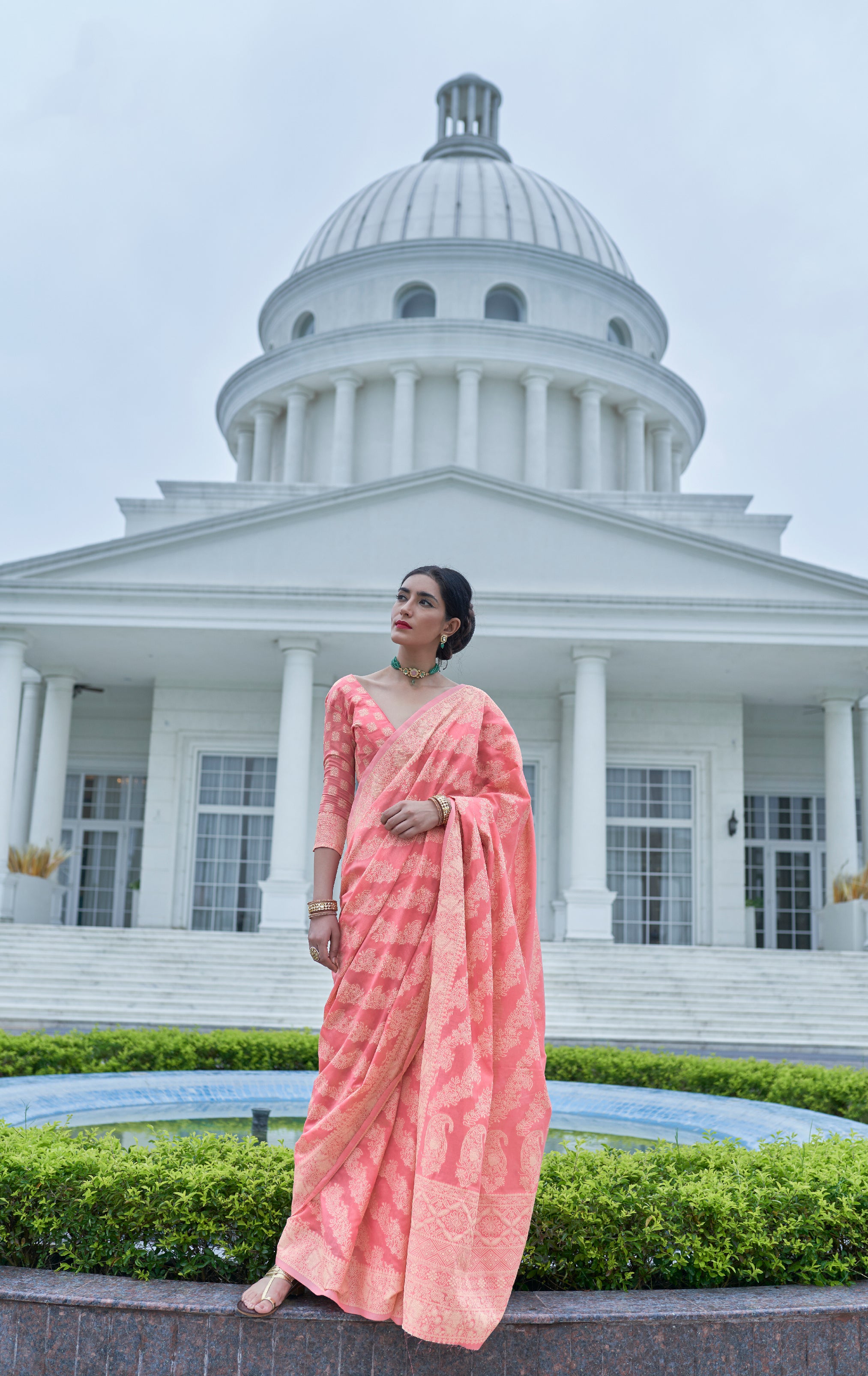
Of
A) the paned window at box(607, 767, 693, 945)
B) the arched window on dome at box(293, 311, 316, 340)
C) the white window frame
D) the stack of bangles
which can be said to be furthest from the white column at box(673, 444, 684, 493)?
the stack of bangles

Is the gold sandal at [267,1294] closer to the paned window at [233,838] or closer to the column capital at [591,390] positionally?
the paned window at [233,838]

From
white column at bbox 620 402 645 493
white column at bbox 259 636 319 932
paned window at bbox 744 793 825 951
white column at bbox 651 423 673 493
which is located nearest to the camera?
white column at bbox 259 636 319 932

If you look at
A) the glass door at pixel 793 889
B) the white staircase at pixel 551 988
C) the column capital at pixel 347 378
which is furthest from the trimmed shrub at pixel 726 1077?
the column capital at pixel 347 378

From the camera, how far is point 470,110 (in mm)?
39688

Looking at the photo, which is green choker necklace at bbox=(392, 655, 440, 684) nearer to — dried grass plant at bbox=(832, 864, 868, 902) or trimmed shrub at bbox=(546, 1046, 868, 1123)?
trimmed shrub at bbox=(546, 1046, 868, 1123)

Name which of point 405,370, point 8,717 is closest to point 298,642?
point 8,717

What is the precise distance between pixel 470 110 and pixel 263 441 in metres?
16.1

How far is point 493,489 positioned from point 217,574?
470 centimetres

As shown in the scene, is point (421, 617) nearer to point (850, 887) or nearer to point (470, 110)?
point (850, 887)

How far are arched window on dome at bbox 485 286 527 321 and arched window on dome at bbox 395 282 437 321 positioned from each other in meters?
1.46

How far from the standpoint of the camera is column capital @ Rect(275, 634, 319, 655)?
Result: 1912cm

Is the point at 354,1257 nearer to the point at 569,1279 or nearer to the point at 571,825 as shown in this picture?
the point at 569,1279

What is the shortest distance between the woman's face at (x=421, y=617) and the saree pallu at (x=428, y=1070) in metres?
0.24

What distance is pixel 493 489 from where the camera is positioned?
19.7 m
